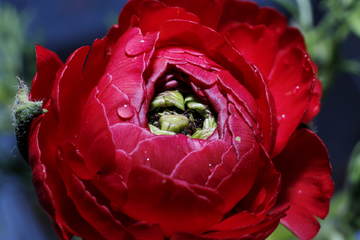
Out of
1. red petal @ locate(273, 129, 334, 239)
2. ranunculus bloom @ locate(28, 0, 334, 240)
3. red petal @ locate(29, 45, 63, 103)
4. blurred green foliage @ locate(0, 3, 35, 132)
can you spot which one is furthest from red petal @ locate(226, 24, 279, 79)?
blurred green foliage @ locate(0, 3, 35, 132)

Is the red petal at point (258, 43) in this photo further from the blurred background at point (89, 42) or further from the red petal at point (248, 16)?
the blurred background at point (89, 42)

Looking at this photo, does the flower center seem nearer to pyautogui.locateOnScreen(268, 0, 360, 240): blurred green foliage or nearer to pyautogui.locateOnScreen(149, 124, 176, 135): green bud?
pyautogui.locateOnScreen(149, 124, 176, 135): green bud

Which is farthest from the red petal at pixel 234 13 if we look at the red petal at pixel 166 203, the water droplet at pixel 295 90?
the red petal at pixel 166 203

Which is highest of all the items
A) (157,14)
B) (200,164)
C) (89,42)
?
(157,14)

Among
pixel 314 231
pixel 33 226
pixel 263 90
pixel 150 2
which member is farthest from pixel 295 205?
pixel 33 226

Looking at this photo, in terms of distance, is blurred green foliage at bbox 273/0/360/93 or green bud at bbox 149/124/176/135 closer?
green bud at bbox 149/124/176/135

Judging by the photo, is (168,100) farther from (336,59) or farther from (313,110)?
(336,59)

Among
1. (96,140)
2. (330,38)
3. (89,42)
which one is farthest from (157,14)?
(89,42)
